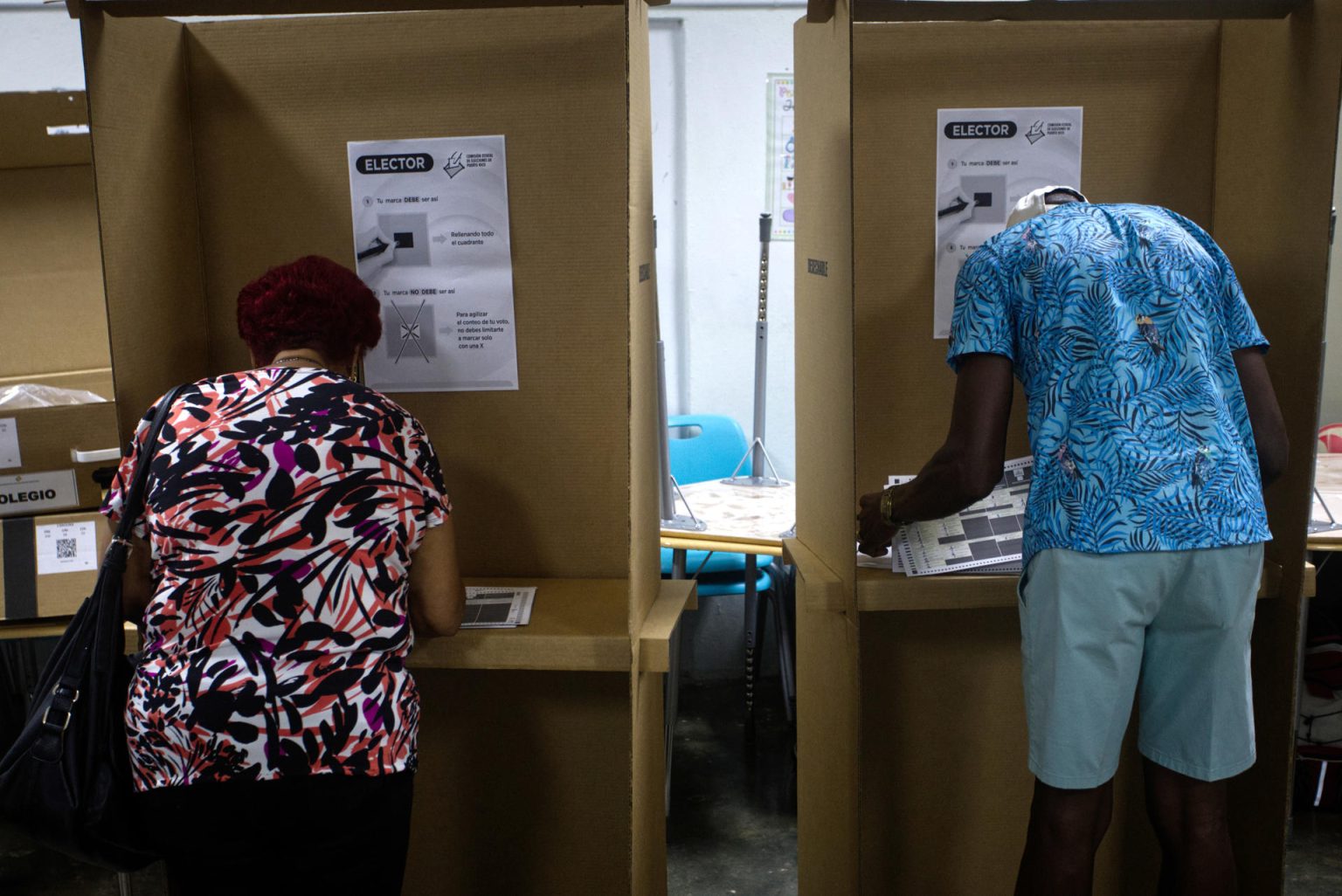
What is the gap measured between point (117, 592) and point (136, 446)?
0.19 metres

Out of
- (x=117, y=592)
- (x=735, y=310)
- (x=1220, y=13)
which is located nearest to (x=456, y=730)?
(x=117, y=592)

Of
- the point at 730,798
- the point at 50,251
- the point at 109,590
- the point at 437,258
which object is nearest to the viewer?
the point at 109,590

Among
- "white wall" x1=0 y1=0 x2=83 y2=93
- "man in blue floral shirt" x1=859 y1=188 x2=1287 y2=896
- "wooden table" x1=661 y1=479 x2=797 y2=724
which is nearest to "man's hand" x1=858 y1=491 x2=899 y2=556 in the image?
"man in blue floral shirt" x1=859 y1=188 x2=1287 y2=896

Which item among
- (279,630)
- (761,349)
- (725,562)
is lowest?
(725,562)

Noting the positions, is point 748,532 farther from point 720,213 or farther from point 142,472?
point 142,472

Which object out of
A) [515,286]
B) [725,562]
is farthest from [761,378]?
[515,286]

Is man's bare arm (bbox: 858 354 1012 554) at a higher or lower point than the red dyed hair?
lower

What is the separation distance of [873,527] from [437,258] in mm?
833

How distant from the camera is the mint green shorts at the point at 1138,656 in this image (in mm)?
1448

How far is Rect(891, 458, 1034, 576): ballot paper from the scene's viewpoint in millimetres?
1789

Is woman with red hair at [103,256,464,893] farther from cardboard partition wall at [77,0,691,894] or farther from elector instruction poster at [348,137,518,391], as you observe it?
elector instruction poster at [348,137,518,391]

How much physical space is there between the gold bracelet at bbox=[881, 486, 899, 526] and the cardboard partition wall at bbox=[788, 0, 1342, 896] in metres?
0.05

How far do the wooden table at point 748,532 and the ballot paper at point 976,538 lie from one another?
0.67 meters

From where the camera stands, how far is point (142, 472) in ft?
4.54
